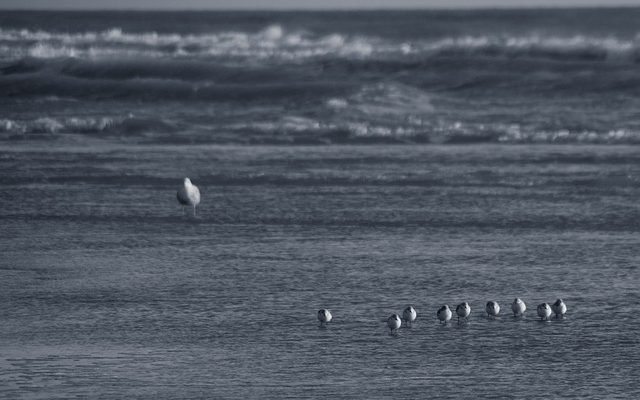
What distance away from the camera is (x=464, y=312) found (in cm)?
1189

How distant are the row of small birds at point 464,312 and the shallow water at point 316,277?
0.35 ft

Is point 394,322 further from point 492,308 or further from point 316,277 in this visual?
point 316,277

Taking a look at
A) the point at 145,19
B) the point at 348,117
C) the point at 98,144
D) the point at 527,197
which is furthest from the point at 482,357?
the point at 145,19

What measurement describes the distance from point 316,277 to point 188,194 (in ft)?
12.4

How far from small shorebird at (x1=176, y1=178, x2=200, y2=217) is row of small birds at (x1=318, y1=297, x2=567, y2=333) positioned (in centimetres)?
530

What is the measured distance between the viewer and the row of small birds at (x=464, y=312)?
11.7 m

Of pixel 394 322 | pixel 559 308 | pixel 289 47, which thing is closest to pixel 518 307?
pixel 559 308

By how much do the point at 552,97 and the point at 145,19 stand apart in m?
53.6

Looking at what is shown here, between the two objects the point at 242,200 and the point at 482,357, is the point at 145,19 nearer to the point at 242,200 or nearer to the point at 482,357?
the point at 242,200

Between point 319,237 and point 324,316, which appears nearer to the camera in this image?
point 324,316

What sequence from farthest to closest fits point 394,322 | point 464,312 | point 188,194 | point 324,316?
point 188,194, point 464,312, point 324,316, point 394,322

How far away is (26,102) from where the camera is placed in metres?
34.6

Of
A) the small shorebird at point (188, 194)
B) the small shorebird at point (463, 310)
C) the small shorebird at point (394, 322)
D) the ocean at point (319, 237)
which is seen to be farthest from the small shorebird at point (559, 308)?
the small shorebird at point (188, 194)

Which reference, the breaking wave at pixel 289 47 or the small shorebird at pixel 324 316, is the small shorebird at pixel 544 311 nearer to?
the small shorebird at pixel 324 316
